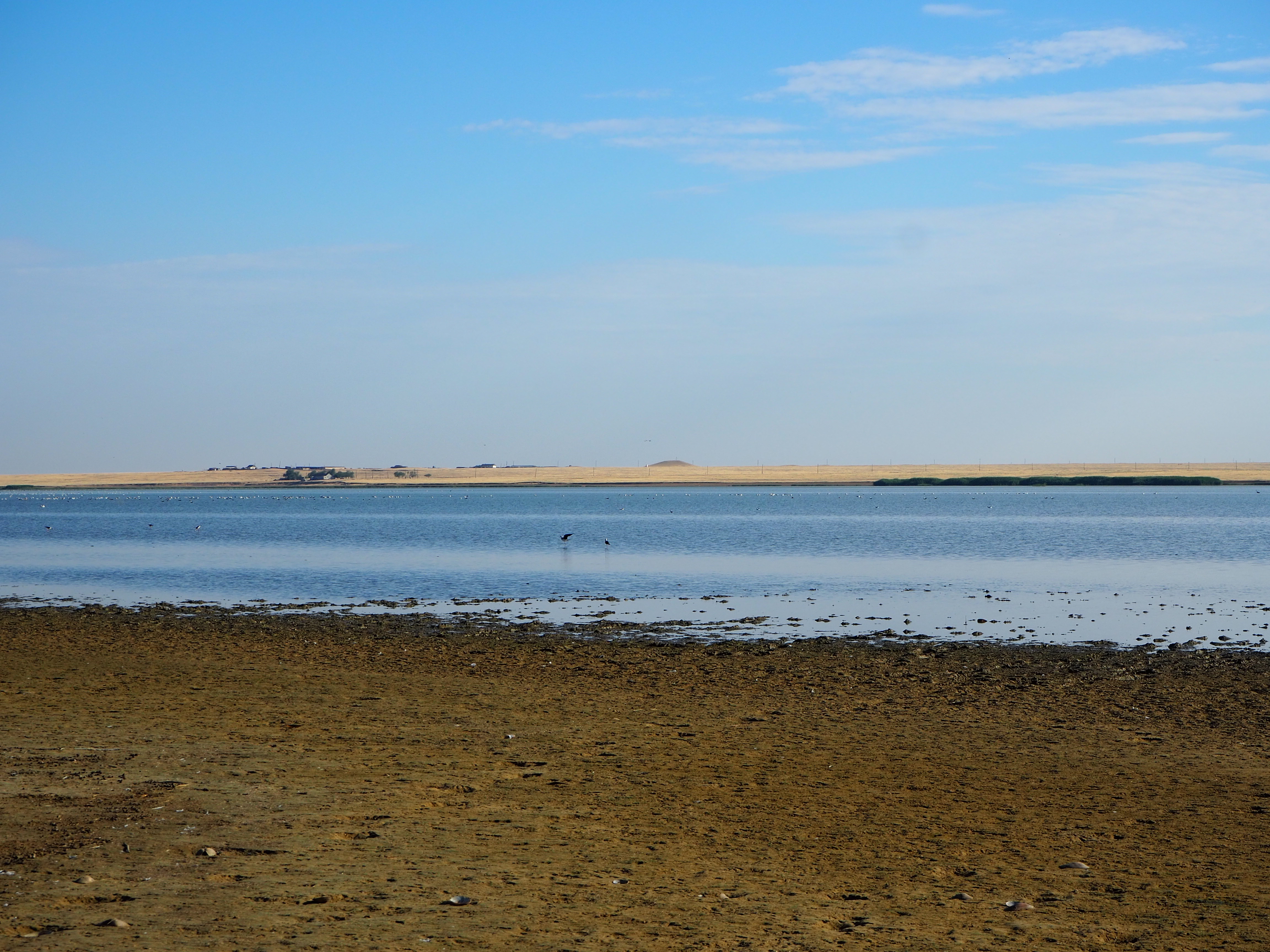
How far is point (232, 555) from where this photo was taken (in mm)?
48000

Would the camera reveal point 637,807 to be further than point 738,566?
No

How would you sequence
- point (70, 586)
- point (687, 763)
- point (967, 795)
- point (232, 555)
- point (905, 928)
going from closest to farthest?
point (905, 928)
point (967, 795)
point (687, 763)
point (70, 586)
point (232, 555)

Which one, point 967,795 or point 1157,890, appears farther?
point 967,795

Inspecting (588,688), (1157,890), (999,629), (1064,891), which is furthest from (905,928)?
(999,629)

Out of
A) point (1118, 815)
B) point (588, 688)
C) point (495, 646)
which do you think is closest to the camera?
point (1118, 815)

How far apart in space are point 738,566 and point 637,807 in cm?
3099

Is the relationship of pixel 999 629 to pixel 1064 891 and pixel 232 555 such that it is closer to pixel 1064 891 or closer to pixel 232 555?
pixel 1064 891

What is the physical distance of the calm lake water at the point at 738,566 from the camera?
26766 mm

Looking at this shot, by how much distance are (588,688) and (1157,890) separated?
996 centimetres

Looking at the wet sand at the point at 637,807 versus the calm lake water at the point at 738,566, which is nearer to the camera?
the wet sand at the point at 637,807

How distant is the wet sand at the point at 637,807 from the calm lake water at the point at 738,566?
7.89m

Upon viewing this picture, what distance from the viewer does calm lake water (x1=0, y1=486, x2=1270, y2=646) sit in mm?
26766

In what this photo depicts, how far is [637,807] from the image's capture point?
33.3 feet

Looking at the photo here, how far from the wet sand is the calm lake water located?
25.9 feet
